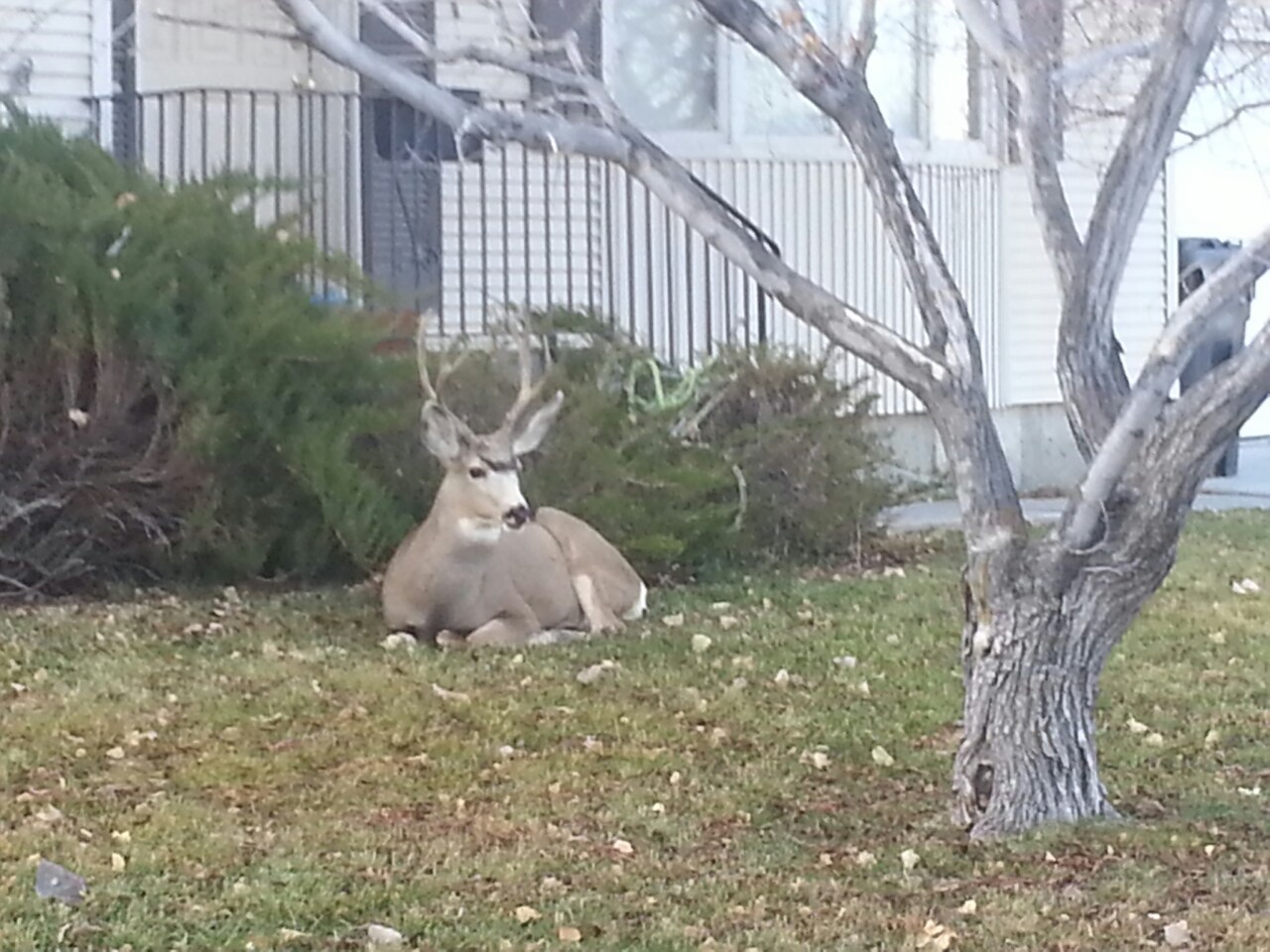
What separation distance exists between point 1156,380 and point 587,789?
76.1 inches

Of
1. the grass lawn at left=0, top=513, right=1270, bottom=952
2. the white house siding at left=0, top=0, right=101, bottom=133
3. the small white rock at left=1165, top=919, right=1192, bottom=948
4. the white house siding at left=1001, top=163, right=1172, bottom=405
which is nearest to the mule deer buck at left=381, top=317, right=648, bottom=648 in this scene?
the grass lawn at left=0, top=513, right=1270, bottom=952

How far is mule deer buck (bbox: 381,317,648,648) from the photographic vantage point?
27.4ft

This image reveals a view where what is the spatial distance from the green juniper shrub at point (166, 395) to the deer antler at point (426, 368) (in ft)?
0.72

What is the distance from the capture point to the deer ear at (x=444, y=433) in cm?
848

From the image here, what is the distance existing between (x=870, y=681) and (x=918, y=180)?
760 centimetres

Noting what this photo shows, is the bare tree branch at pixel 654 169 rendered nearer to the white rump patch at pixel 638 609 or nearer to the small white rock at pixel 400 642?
the small white rock at pixel 400 642

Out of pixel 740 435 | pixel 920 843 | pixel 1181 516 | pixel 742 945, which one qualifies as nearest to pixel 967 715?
pixel 920 843

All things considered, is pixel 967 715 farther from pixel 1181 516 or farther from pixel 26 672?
pixel 26 672

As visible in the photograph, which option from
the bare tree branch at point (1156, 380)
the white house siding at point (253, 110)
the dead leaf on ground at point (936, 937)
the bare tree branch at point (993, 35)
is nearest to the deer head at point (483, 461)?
the white house siding at point (253, 110)

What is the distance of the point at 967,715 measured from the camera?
214 inches

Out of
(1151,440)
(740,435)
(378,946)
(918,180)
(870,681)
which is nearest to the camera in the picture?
(378,946)

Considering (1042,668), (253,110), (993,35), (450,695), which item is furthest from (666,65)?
(1042,668)

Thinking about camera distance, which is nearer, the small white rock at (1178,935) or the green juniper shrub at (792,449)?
the small white rock at (1178,935)

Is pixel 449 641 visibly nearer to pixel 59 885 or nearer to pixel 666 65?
pixel 59 885
